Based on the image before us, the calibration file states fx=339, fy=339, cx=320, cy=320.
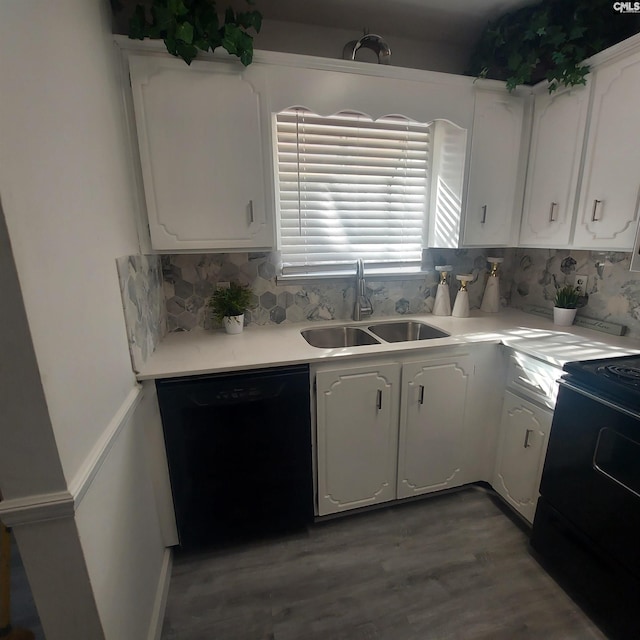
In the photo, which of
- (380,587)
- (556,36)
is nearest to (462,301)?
(556,36)

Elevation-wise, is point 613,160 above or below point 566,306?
above

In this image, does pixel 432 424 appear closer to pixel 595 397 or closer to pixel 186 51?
pixel 595 397

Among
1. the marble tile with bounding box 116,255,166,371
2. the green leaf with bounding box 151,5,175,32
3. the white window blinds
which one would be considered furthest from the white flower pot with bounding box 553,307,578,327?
the green leaf with bounding box 151,5,175,32

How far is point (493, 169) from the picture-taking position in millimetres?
1915

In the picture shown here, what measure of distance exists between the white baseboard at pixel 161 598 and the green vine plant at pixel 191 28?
2124 millimetres

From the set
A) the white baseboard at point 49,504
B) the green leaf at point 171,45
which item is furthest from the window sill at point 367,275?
the white baseboard at point 49,504

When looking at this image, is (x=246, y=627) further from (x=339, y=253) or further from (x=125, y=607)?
(x=339, y=253)

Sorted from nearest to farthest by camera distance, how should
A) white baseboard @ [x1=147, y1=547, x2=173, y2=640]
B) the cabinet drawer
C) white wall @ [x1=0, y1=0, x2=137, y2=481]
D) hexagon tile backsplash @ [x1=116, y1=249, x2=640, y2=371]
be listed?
1. white wall @ [x1=0, y1=0, x2=137, y2=481]
2. white baseboard @ [x1=147, y1=547, x2=173, y2=640]
3. the cabinet drawer
4. hexagon tile backsplash @ [x1=116, y1=249, x2=640, y2=371]

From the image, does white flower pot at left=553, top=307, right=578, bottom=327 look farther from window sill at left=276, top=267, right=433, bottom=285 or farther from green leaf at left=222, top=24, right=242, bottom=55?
green leaf at left=222, top=24, right=242, bottom=55

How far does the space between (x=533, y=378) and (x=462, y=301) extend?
0.70m

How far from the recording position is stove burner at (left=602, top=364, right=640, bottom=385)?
1212 millimetres

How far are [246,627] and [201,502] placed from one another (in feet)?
1.62

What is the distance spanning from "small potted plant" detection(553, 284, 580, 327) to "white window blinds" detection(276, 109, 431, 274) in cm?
89

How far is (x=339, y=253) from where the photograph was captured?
6.87 ft
